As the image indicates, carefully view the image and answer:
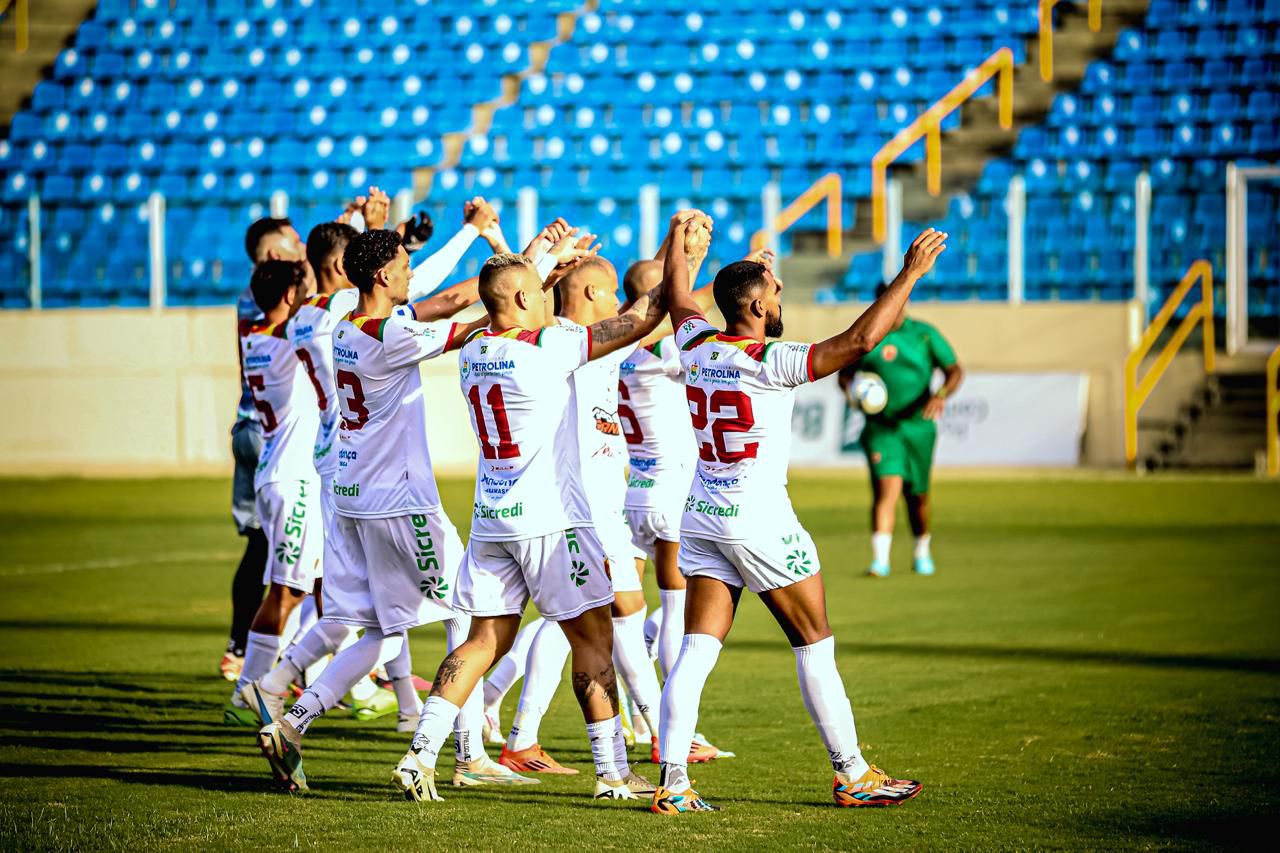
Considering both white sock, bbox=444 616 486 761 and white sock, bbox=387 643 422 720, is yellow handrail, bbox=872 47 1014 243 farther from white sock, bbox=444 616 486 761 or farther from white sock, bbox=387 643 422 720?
white sock, bbox=444 616 486 761

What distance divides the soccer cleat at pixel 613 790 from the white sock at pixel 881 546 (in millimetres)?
6667

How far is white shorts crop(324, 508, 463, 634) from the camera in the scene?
637 centimetres

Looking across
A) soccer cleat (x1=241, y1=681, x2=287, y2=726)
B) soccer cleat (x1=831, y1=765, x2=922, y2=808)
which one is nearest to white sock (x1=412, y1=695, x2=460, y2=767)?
soccer cleat (x1=241, y1=681, x2=287, y2=726)

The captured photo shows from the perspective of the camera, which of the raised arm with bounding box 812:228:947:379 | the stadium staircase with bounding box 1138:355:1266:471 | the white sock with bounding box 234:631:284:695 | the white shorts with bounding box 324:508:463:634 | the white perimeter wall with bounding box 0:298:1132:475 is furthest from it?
the white perimeter wall with bounding box 0:298:1132:475

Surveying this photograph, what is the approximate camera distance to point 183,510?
57.4 feet

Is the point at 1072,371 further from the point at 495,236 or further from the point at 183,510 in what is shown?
the point at 495,236

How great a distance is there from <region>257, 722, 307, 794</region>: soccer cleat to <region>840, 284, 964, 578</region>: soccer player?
6.96 meters

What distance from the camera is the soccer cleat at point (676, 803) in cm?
570

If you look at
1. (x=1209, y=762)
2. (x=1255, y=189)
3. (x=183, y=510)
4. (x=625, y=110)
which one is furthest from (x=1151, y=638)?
(x=625, y=110)

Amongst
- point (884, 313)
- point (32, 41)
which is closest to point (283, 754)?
point (884, 313)

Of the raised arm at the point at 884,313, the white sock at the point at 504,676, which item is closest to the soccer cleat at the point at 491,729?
the white sock at the point at 504,676

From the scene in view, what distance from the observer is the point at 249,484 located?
29.1 ft

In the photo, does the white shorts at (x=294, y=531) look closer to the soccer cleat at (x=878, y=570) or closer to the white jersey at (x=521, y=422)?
the white jersey at (x=521, y=422)

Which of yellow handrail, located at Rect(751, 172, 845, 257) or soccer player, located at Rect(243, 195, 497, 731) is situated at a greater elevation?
yellow handrail, located at Rect(751, 172, 845, 257)
